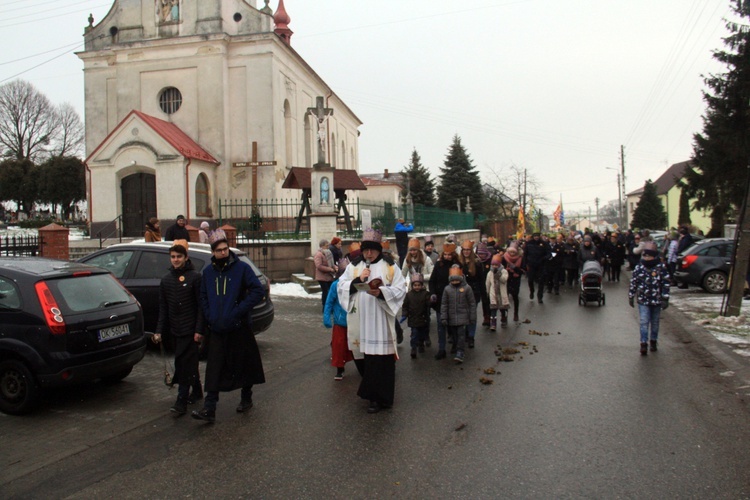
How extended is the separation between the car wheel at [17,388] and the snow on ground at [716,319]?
9370mm

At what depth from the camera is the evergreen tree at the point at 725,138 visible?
20.2 meters

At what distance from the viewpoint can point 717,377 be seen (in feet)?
25.4

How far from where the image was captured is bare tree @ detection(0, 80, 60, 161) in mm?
60406

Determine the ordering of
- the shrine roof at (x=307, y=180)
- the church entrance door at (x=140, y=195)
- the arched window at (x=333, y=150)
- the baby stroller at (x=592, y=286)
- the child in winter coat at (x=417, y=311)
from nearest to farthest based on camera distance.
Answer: the child in winter coat at (x=417, y=311), the baby stroller at (x=592, y=286), the shrine roof at (x=307, y=180), the church entrance door at (x=140, y=195), the arched window at (x=333, y=150)

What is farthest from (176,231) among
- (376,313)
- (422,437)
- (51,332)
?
(422,437)

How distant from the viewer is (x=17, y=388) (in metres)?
6.52

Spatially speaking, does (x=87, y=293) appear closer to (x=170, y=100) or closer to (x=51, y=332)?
(x=51, y=332)

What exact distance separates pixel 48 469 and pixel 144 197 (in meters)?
23.6

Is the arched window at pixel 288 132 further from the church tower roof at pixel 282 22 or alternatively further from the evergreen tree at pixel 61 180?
the evergreen tree at pixel 61 180

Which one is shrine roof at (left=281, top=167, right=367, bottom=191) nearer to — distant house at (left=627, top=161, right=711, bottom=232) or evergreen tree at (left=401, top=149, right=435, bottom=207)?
evergreen tree at (left=401, top=149, right=435, bottom=207)

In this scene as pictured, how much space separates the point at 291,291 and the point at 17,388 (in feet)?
36.2

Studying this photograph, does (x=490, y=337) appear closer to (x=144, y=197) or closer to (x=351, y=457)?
(x=351, y=457)

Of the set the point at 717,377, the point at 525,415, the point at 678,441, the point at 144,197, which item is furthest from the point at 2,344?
the point at 144,197

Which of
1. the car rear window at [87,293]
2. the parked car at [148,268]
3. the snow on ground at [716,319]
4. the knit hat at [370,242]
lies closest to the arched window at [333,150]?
the snow on ground at [716,319]
